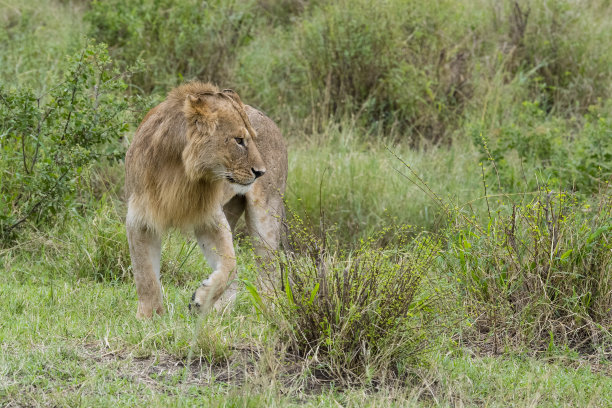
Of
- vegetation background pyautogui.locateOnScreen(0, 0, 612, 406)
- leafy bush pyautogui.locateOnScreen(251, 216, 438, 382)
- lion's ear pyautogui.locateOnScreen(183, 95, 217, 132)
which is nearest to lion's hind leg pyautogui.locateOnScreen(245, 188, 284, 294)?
vegetation background pyautogui.locateOnScreen(0, 0, 612, 406)

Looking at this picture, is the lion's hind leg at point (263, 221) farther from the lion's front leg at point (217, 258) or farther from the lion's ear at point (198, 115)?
the lion's ear at point (198, 115)

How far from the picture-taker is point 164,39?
11250 mm

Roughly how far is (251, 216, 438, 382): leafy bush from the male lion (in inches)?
30.9

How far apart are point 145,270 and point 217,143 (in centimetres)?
90

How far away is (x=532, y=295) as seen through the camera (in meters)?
5.30

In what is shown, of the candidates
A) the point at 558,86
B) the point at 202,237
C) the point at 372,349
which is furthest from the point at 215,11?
the point at 372,349

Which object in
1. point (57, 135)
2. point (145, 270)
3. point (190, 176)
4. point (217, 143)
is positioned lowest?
point (145, 270)

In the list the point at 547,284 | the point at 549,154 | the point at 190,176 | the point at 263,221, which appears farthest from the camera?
the point at 549,154

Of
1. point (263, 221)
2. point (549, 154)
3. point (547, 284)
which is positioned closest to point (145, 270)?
point (263, 221)

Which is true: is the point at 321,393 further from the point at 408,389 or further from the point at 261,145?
A: the point at 261,145

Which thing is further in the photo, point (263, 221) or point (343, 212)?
point (343, 212)

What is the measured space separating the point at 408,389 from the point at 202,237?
1.94m

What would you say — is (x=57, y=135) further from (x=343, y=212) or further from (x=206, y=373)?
(x=206, y=373)

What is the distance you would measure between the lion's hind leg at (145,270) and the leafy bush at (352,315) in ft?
3.98
